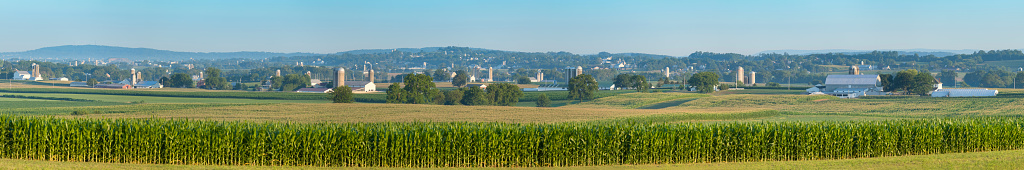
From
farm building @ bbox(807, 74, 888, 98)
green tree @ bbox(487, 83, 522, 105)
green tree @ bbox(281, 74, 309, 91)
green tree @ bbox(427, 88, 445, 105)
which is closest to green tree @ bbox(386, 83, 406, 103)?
green tree @ bbox(427, 88, 445, 105)

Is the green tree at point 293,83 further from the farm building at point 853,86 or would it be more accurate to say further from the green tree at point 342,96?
the farm building at point 853,86

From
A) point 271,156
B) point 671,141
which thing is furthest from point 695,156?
point 271,156

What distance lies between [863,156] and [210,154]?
23.6 m

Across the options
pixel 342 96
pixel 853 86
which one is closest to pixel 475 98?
pixel 342 96

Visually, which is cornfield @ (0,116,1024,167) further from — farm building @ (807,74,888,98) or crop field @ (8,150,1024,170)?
farm building @ (807,74,888,98)

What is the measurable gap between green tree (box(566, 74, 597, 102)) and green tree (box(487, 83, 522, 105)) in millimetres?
9465

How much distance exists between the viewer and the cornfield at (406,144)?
28.2 meters

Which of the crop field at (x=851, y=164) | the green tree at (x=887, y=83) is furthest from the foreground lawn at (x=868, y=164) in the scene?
the green tree at (x=887, y=83)

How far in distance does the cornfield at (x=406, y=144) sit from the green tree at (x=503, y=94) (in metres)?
80.1

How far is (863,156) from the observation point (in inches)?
1314

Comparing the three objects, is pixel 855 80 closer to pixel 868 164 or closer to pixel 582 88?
pixel 582 88

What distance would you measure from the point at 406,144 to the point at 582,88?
9455 cm

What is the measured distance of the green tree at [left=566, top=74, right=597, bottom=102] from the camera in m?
121

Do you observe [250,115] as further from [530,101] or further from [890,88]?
[890,88]
